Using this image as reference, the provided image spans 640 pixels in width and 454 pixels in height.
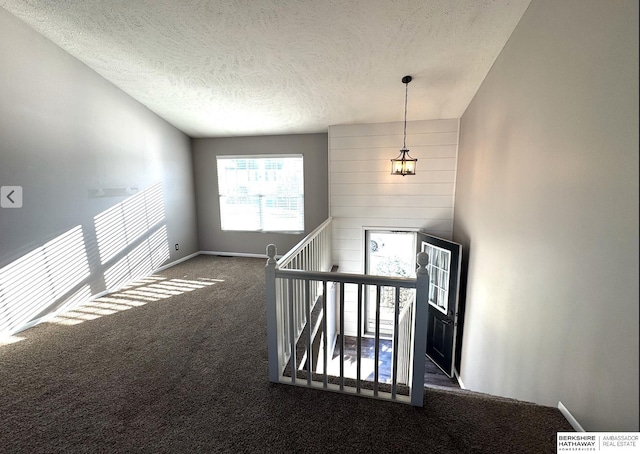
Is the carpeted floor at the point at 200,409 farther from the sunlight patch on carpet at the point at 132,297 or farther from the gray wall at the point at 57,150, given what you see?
the gray wall at the point at 57,150

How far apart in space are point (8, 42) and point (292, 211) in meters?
3.75

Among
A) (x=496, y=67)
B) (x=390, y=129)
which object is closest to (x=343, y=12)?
(x=496, y=67)

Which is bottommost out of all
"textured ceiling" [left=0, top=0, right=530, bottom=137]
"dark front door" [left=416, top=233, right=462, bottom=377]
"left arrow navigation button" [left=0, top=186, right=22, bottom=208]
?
"dark front door" [left=416, top=233, right=462, bottom=377]

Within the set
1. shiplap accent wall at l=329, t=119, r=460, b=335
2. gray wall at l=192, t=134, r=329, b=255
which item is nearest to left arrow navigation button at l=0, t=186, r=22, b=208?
gray wall at l=192, t=134, r=329, b=255

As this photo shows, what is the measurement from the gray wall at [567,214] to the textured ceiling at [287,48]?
20.3 inches

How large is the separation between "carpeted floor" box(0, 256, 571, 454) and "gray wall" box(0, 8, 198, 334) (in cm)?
91

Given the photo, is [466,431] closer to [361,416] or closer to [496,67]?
[361,416]

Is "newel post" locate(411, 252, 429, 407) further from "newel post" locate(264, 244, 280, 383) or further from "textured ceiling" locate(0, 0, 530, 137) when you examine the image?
"textured ceiling" locate(0, 0, 530, 137)

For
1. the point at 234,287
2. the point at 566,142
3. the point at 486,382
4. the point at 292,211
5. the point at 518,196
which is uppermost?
the point at 566,142

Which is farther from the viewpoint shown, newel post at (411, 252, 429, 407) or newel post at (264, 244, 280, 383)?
newel post at (264, 244, 280, 383)

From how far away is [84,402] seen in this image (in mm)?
1635

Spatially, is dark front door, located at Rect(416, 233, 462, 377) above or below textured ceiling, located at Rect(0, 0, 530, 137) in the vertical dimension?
below

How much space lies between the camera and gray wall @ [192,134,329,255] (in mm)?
4734

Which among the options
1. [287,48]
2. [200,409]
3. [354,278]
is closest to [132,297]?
[200,409]
